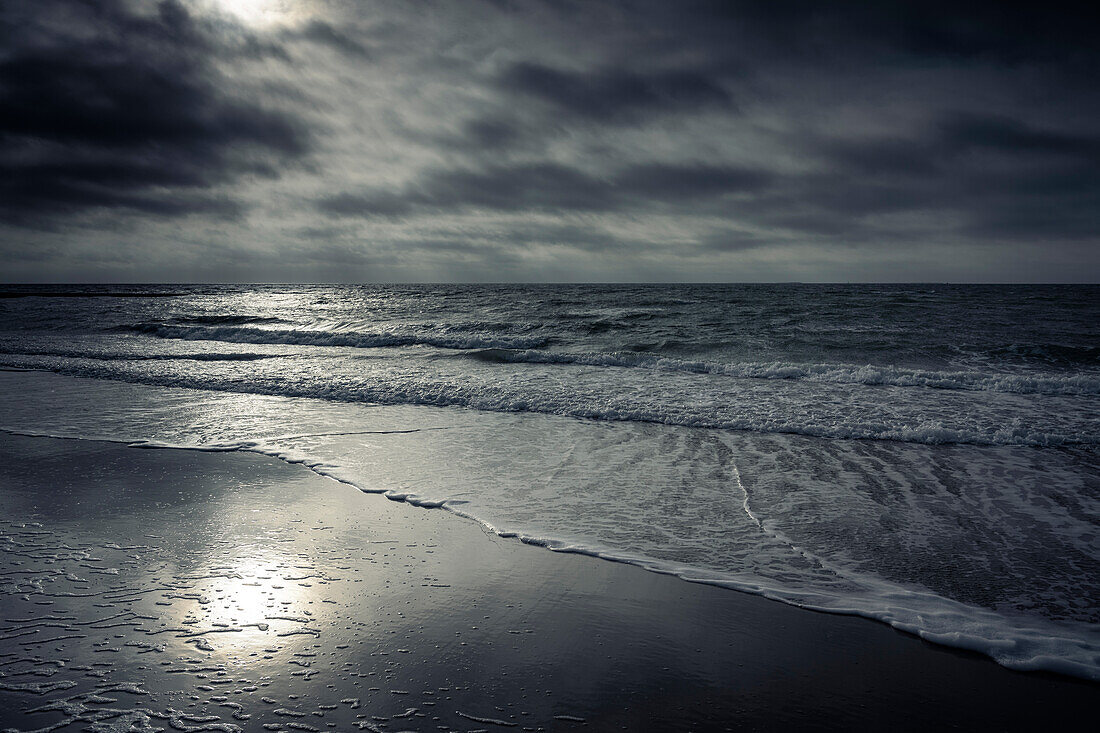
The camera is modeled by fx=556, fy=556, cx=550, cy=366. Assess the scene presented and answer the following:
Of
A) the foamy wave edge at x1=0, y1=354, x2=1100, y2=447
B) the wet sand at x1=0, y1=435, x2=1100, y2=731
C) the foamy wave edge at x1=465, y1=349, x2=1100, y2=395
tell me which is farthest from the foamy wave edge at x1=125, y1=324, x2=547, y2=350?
the wet sand at x1=0, y1=435, x2=1100, y2=731

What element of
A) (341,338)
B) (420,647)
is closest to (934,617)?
(420,647)

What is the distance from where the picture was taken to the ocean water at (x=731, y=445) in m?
3.97

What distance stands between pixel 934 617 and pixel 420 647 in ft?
10.2

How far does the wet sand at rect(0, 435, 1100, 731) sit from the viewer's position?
2520 mm

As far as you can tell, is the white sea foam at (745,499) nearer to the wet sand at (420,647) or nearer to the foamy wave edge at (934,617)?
the foamy wave edge at (934,617)

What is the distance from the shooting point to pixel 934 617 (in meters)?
3.43

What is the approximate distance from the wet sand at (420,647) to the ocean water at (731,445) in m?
0.44

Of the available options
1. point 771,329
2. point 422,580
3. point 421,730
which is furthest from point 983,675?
point 771,329

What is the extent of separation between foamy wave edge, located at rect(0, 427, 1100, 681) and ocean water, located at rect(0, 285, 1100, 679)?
19 mm

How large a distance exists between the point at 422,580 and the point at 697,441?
16.5ft

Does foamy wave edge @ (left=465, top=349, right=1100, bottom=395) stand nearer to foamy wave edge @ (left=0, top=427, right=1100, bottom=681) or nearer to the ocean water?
the ocean water

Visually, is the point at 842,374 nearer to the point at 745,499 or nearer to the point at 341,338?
the point at 745,499

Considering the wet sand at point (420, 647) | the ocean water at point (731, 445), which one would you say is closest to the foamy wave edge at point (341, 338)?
the ocean water at point (731, 445)

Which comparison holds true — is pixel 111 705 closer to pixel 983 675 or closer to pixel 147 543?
pixel 147 543
